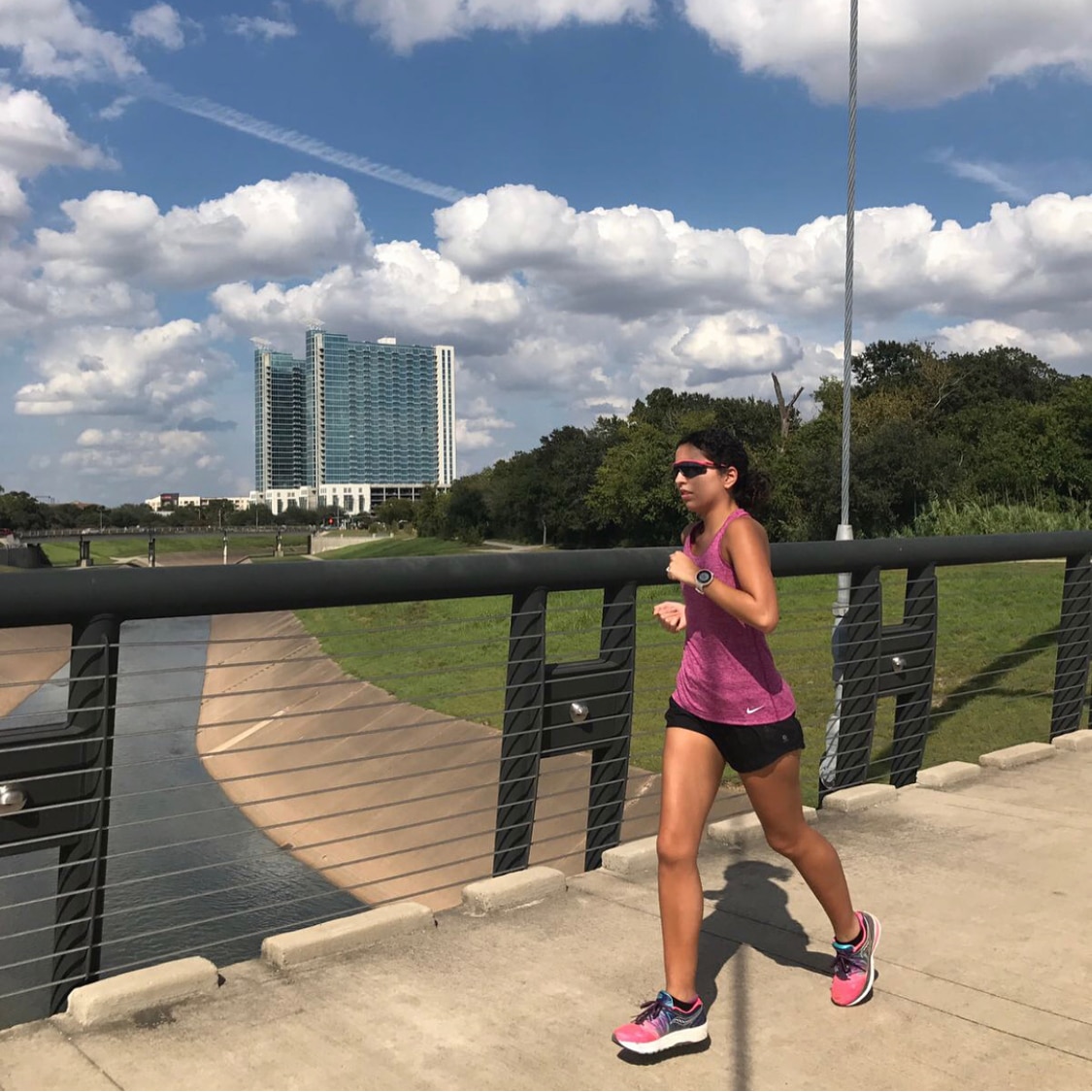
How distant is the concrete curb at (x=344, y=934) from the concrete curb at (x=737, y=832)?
1.53 m

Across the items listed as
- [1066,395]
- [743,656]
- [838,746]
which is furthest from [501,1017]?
[1066,395]

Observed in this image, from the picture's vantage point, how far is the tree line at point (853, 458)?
43.0 metres

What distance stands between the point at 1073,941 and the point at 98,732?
3226mm

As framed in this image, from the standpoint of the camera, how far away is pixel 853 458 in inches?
1857

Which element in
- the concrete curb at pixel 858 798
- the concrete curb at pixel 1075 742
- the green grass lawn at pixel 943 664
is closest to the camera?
the concrete curb at pixel 858 798

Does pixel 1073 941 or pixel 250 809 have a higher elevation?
pixel 1073 941

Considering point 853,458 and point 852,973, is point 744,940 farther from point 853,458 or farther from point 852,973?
point 853,458

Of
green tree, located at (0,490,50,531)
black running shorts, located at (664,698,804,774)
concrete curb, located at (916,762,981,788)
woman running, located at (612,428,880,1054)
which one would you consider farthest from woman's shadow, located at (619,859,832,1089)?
green tree, located at (0,490,50,531)

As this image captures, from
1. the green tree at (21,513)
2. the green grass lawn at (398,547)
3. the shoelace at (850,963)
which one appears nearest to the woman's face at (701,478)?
the shoelace at (850,963)

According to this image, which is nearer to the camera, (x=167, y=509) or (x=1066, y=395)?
(x=1066, y=395)

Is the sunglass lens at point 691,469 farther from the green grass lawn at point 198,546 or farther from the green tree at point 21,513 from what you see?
the green grass lawn at point 198,546

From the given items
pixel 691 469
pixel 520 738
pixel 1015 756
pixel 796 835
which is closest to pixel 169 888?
pixel 1015 756

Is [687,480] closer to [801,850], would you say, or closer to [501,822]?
[801,850]

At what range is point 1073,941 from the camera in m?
3.89
